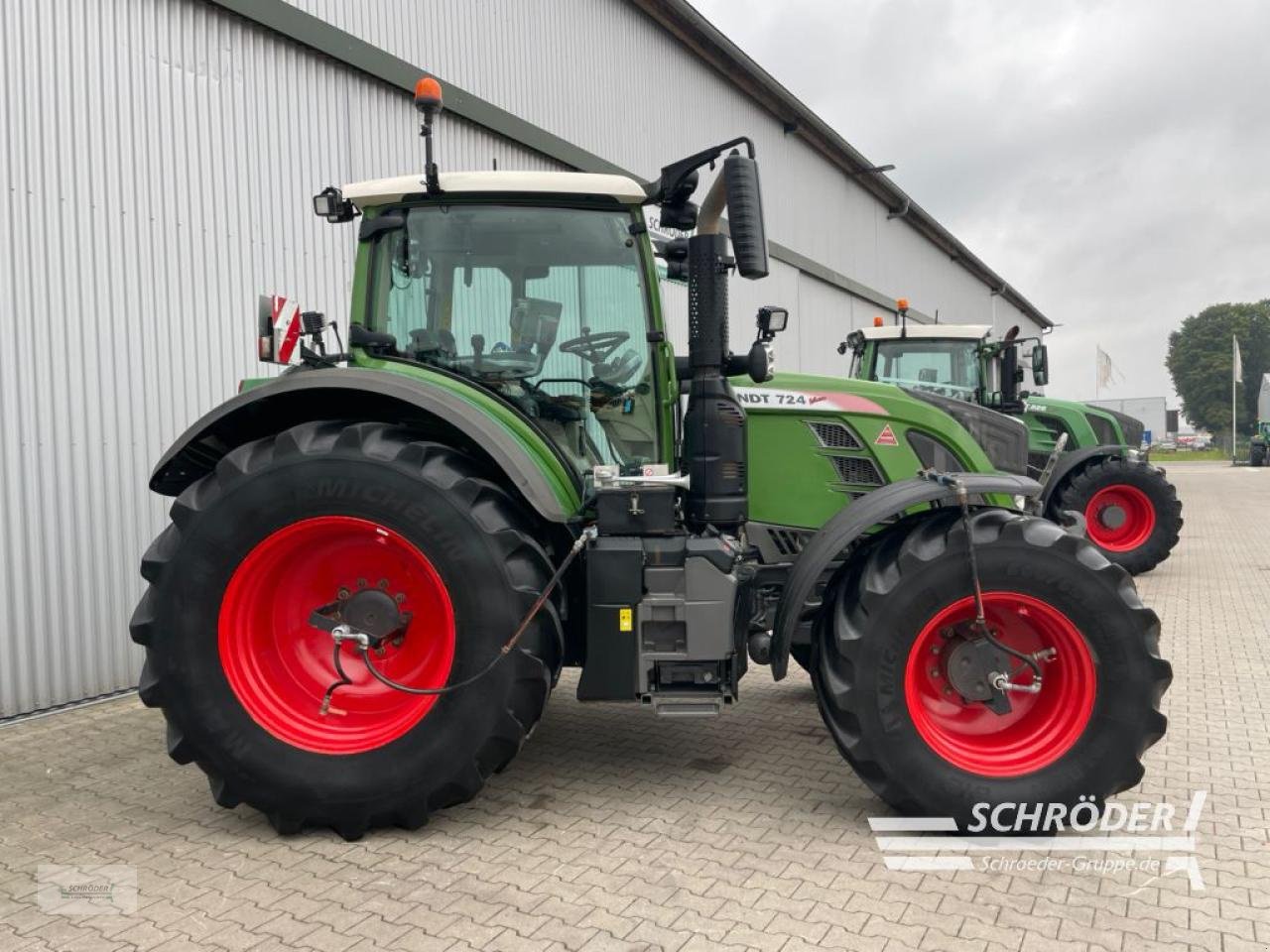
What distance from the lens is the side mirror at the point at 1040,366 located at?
9.12 meters

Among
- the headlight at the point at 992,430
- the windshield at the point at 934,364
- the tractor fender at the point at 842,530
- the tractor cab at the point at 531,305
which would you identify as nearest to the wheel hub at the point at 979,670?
the tractor fender at the point at 842,530

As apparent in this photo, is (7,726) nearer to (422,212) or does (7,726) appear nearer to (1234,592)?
(422,212)

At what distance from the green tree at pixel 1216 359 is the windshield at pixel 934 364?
75.1 meters

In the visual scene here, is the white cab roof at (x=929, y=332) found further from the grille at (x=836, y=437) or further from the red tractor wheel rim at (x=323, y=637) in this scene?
the red tractor wheel rim at (x=323, y=637)

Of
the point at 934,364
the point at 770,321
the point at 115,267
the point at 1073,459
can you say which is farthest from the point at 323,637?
the point at 1073,459

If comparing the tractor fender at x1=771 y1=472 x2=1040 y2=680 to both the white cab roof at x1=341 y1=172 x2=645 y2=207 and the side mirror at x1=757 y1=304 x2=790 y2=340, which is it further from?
the white cab roof at x1=341 y1=172 x2=645 y2=207

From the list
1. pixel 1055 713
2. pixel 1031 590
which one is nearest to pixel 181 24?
pixel 1031 590

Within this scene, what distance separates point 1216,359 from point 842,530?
294 ft

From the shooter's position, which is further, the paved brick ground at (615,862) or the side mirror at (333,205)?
the side mirror at (333,205)

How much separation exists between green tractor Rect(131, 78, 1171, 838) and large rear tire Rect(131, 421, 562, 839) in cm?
1

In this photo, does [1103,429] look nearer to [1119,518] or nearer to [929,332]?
[1119,518]

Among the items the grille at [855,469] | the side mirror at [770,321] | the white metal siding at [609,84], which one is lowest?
the grille at [855,469]

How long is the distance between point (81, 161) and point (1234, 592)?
9561 mm

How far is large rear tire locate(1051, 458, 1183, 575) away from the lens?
9234 mm
